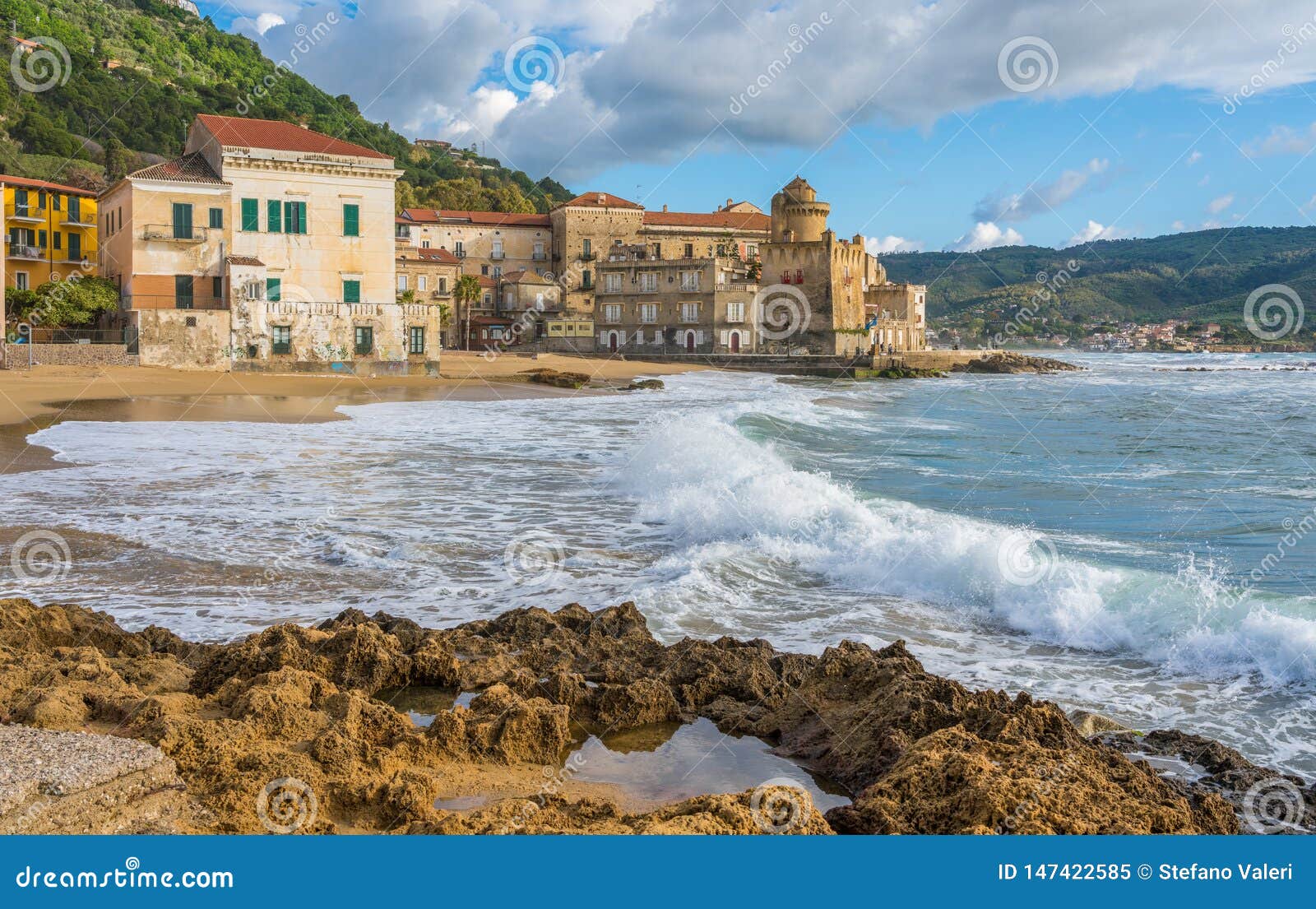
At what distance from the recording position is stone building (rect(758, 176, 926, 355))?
76.7 metres

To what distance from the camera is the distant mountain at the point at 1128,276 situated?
128m

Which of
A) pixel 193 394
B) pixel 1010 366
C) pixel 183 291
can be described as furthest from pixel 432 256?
pixel 1010 366

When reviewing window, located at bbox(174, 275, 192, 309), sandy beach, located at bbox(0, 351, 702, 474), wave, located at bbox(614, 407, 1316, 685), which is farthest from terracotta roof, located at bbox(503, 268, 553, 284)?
wave, located at bbox(614, 407, 1316, 685)

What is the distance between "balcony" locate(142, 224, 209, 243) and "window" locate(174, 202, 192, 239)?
0.09m

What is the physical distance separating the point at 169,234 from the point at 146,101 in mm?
61726

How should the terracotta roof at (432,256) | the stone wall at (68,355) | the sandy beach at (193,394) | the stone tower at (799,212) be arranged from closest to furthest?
the sandy beach at (193,394), the stone wall at (68,355), the terracotta roof at (432,256), the stone tower at (799,212)

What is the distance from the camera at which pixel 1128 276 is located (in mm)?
155000

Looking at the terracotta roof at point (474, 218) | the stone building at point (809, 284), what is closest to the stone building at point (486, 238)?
the terracotta roof at point (474, 218)

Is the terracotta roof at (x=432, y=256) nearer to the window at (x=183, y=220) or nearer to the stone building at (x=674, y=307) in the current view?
the stone building at (x=674, y=307)

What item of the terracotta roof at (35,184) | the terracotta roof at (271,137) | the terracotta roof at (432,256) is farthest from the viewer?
the terracotta roof at (432,256)

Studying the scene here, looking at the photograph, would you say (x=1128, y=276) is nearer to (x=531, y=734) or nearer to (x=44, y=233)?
(x=44, y=233)

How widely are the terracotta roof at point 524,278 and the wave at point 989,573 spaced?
63785 mm

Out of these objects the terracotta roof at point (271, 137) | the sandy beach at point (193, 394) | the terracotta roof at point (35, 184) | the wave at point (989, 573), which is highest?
the terracotta roof at point (271, 137)

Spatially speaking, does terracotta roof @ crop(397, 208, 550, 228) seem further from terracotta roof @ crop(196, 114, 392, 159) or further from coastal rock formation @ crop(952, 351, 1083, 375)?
terracotta roof @ crop(196, 114, 392, 159)
